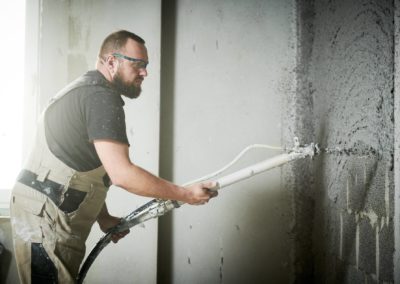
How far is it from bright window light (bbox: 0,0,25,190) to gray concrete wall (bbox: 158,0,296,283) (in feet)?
2.48

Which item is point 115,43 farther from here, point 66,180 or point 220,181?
point 220,181

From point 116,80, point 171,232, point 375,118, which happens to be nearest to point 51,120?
point 116,80

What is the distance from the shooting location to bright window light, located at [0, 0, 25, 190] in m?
1.47

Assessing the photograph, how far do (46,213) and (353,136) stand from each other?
1011mm

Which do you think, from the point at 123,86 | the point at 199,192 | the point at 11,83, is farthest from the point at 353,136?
the point at 11,83

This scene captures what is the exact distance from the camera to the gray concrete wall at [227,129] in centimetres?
143

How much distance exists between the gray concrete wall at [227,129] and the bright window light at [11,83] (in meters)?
0.75

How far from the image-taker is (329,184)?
1.15 metres

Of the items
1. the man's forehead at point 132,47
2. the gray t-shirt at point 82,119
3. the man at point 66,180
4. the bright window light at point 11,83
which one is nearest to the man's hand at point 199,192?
the man at point 66,180

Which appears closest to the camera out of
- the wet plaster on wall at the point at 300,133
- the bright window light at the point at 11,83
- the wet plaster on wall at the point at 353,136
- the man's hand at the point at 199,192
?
the wet plaster on wall at the point at 353,136

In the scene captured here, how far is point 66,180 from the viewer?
33.6 inches

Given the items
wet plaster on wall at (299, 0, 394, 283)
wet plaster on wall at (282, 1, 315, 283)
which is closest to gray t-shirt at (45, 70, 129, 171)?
wet plaster on wall at (299, 0, 394, 283)

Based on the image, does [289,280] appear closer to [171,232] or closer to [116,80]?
[171,232]

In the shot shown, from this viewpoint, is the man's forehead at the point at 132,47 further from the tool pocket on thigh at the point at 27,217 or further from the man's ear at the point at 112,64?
the tool pocket on thigh at the point at 27,217
